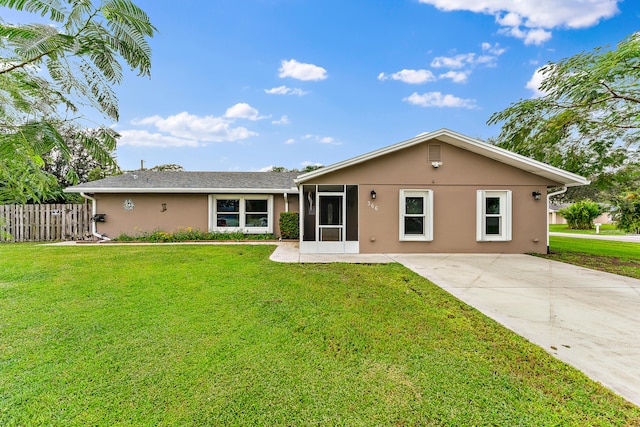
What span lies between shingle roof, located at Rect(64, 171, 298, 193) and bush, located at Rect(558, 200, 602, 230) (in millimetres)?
26075

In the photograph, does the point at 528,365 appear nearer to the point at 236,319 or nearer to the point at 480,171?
the point at 236,319

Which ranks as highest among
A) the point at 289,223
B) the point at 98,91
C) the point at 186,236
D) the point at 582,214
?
the point at 98,91

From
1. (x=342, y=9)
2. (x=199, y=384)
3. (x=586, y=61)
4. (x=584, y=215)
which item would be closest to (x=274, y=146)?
(x=342, y=9)

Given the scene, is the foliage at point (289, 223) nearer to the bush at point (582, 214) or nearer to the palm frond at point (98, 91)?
the palm frond at point (98, 91)

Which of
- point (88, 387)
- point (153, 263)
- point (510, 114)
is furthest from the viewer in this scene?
point (510, 114)

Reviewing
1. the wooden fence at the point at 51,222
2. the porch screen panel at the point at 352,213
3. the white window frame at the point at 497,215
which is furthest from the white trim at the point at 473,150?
the wooden fence at the point at 51,222

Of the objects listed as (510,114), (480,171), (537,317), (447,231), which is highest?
(510,114)

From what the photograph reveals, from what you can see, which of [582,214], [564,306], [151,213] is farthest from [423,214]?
[582,214]

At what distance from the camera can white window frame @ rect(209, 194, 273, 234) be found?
44.0 feet

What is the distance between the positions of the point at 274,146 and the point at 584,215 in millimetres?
27392

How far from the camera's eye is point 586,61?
8297 mm

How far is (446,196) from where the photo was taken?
9742mm

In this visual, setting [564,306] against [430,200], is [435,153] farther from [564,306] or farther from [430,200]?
[564,306]

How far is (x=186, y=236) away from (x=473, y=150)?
1230 cm
